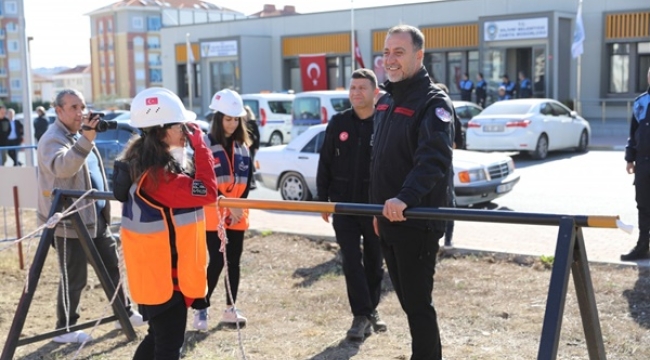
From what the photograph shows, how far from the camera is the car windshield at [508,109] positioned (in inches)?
766

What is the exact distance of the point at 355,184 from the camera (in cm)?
580

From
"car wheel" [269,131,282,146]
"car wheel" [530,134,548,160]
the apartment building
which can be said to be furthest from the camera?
the apartment building

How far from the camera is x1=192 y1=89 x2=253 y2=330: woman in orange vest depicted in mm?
6039

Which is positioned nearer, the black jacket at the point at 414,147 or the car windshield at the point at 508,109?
the black jacket at the point at 414,147

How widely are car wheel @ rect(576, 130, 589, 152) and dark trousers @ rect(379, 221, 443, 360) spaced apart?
1785 cm

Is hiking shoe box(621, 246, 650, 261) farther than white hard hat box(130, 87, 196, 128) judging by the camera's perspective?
Yes

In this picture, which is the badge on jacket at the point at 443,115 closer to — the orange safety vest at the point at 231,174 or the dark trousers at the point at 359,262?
the dark trousers at the point at 359,262

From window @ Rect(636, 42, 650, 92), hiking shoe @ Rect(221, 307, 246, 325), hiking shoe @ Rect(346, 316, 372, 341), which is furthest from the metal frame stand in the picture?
window @ Rect(636, 42, 650, 92)

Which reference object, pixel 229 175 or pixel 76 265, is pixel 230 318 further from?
pixel 76 265

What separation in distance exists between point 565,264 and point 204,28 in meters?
42.7

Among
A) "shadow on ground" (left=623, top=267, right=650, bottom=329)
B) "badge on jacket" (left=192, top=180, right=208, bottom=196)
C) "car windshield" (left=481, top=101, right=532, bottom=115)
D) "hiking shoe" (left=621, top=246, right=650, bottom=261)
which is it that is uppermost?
"car windshield" (left=481, top=101, right=532, bottom=115)

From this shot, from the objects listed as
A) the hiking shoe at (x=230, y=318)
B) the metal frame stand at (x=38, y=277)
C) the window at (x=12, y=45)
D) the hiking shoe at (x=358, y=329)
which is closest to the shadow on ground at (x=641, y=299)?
the hiking shoe at (x=358, y=329)

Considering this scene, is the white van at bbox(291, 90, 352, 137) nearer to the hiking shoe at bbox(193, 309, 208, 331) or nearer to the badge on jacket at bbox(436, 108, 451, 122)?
the hiking shoe at bbox(193, 309, 208, 331)

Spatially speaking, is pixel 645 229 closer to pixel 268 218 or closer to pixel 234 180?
pixel 234 180
